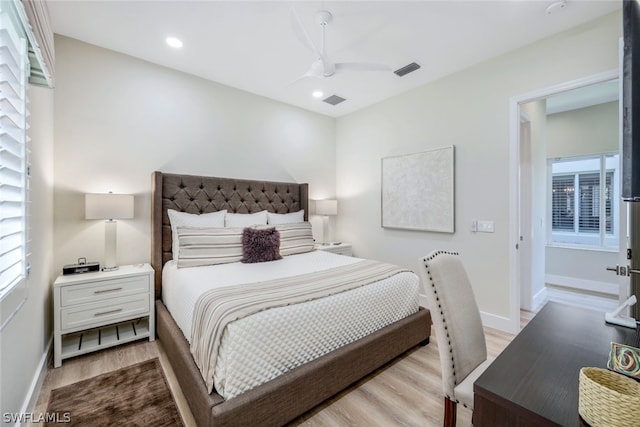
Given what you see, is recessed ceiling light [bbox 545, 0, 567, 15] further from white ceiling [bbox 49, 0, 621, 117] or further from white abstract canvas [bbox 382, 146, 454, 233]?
white abstract canvas [bbox 382, 146, 454, 233]

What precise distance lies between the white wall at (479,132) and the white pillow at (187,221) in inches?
93.1

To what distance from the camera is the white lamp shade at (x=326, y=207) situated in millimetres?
4359

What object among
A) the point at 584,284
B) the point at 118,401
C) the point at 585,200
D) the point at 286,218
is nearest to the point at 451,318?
the point at 118,401

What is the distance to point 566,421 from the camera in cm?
67

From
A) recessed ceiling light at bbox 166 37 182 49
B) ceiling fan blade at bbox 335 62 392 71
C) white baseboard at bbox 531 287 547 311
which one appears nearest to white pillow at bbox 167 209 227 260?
recessed ceiling light at bbox 166 37 182 49

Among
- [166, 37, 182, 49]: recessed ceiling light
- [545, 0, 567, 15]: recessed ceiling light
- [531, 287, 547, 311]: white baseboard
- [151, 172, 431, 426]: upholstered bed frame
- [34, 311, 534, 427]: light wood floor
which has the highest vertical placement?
[166, 37, 182, 49]: recessed ceiling light

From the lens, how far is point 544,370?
0.90 meters

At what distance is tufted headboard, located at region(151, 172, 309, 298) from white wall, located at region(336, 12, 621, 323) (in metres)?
1.34

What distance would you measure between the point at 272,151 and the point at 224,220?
140 cm

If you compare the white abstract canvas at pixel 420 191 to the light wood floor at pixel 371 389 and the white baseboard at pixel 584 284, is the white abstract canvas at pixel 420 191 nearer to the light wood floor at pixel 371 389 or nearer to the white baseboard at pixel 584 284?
the light wood floor at pixel 371 389

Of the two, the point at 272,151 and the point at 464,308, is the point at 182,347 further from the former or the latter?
the point at 272,151

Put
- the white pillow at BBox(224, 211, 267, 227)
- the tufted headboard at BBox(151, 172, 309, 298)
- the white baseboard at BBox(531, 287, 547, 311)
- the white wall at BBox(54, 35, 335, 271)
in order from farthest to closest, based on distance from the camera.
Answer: the white baseboard at BBox(531, 287, 547, 311) < the white pillow at BBox(224, 211, 267, 227) < the tufted headboard at BBox(151, 172, 309, 298) < the white wall at BBox(54, 35, 335, 271)

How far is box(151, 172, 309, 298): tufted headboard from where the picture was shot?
9.70 ft

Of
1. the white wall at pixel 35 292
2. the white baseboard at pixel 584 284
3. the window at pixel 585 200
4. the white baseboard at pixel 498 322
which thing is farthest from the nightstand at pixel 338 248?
the window at pixel 585 200
